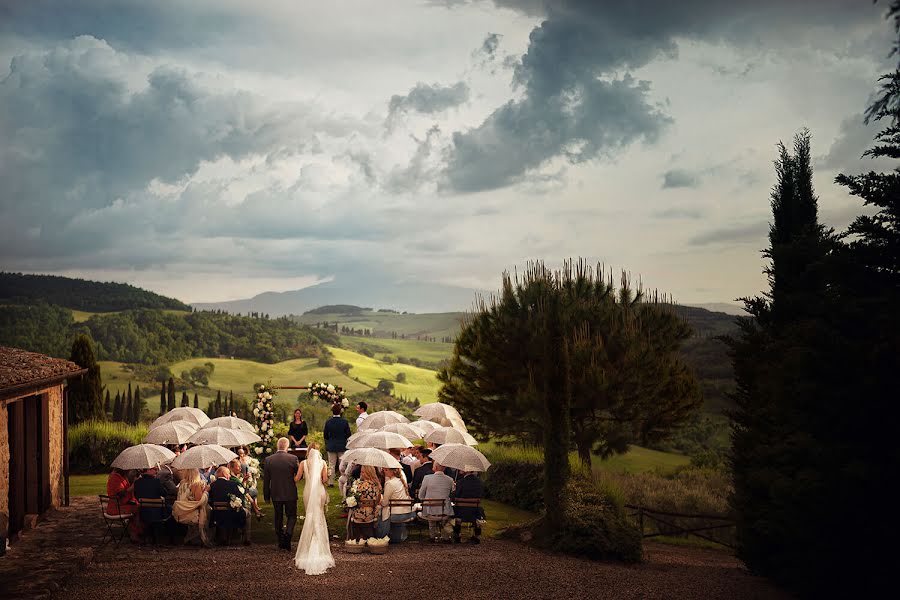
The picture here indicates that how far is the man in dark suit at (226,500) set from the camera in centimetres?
1513

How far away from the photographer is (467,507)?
16359mm

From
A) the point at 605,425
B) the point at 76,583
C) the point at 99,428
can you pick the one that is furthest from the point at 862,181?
the point at 99,428

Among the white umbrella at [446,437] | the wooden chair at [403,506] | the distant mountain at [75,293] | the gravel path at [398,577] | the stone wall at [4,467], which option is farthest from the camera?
the distant mountain at [75,293]

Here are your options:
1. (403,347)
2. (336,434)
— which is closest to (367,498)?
(336,434)

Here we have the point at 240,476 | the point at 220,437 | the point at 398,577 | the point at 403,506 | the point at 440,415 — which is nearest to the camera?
the point at 398,577

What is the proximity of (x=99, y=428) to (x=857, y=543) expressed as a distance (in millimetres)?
24273

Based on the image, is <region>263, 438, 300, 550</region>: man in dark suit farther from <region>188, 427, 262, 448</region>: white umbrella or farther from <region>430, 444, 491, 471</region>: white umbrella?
<region>430, 444, 491, 471</region>: white umbrella

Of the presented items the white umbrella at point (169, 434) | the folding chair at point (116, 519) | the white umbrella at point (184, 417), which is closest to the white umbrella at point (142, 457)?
the folding chair at point (116, 519)

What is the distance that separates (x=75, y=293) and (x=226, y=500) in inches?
4183

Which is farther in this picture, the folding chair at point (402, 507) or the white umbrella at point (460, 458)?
the white umbrella at point (460, 458)

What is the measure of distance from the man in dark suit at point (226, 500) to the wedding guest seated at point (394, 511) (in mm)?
2677

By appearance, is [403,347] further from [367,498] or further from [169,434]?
[367,498]

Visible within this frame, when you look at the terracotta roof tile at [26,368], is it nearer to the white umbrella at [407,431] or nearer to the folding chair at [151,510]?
the folding chair at [151,510]

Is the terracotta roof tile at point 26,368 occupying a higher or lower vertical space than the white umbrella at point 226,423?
higher
